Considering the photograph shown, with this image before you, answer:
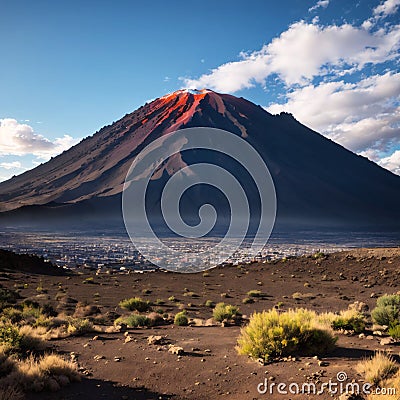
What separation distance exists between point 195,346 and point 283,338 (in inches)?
104

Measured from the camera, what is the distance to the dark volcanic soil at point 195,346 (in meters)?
6.49

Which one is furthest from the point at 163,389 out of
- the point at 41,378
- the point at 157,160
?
the point at 157,160

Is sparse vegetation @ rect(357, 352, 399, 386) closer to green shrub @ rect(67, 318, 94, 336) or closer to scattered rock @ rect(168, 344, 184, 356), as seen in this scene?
scattered rock @ rect(168, 344, 184, 356)

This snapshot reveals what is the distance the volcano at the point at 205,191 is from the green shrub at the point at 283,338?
4141 inches

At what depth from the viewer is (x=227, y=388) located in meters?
6.43

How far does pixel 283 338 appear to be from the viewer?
304 inches

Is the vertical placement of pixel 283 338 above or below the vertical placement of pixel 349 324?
above

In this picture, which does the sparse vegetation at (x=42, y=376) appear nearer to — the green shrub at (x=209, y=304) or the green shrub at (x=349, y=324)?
the green shrub at (x=349, y=324)

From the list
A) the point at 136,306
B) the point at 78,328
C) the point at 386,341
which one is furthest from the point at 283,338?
the point at 136,306

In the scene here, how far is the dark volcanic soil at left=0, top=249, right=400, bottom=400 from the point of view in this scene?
6.49m

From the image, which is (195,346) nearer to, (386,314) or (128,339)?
(128,339)

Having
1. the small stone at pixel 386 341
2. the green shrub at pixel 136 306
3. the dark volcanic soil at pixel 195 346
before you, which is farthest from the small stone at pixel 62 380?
the green shrub at pixel 136 306

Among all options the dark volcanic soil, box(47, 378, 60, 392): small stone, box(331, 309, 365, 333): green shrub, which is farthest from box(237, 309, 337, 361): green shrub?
box(47, 378, 60, 392): small stone

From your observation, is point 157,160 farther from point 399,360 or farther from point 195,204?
point 399,360
